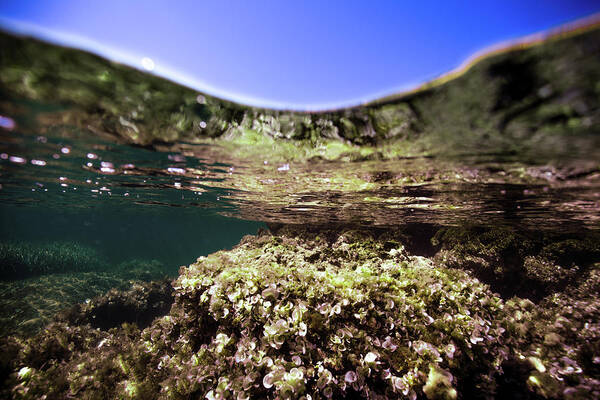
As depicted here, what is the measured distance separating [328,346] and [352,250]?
442 centimetres

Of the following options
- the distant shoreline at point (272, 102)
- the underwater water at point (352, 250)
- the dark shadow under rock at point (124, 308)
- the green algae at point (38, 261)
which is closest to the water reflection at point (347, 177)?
the underwater water at point (352, 250)

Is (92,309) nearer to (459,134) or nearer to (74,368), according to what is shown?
(74,368)

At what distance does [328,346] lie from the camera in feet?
15.4

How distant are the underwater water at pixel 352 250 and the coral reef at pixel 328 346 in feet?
0.12

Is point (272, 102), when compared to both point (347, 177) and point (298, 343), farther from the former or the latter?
point (298, 343)

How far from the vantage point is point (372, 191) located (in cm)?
899

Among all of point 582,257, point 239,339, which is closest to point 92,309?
point 239,339

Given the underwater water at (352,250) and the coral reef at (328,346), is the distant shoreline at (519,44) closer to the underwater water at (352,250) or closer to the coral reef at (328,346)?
the underwater water at (352,250)

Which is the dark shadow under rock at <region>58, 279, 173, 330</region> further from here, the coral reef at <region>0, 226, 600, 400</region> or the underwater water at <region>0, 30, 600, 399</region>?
the coral reef at <region>0, 226, 600, 400</region>

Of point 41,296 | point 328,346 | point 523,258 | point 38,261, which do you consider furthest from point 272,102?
point 38,261

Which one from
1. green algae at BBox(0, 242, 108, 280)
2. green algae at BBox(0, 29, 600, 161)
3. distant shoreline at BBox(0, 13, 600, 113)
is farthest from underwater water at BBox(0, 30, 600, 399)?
green algae at BBox(0, 242, 108, 280)

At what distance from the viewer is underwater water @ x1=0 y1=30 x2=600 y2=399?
3.93 m

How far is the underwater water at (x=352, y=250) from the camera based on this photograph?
3930 millimetres

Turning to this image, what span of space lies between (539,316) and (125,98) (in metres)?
11.9
